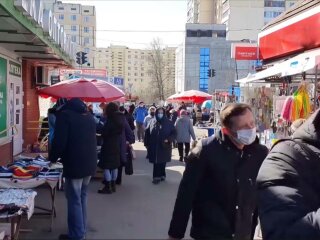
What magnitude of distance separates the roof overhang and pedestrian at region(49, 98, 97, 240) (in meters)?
→ 1.43

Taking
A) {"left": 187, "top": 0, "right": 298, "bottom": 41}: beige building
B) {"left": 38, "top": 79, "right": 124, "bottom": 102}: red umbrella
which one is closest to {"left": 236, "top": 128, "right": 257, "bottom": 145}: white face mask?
{"left": 38, "top": 79, "right": 124, "bottom": 102}: red umbrella

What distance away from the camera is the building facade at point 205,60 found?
75000 mm

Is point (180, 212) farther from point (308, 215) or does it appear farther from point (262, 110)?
point (262, 110)

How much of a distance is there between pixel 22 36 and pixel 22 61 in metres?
4.54

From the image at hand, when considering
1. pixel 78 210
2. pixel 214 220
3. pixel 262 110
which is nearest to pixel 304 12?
pixel 262 110

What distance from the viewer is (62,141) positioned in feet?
16.8

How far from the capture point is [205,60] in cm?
7644

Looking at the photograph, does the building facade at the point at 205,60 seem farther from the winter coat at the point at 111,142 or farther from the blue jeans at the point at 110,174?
the winter coat at the point at 111,142

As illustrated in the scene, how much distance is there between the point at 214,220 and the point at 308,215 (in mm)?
1538

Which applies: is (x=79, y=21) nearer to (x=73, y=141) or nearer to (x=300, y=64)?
(x=73, y=141)

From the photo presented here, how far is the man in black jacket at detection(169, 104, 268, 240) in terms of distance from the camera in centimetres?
298

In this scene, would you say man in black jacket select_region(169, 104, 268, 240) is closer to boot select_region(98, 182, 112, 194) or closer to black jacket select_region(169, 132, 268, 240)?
black jacket select_region(169, 132, 268, 240)

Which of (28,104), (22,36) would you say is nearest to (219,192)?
(22,36)

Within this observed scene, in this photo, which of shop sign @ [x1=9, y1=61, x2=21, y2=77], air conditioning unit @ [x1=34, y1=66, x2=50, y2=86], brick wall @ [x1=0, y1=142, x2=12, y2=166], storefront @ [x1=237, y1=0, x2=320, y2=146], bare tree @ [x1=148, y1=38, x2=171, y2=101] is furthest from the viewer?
bare tree @ [x1=148, y1=38, x2=171, y2=101]
